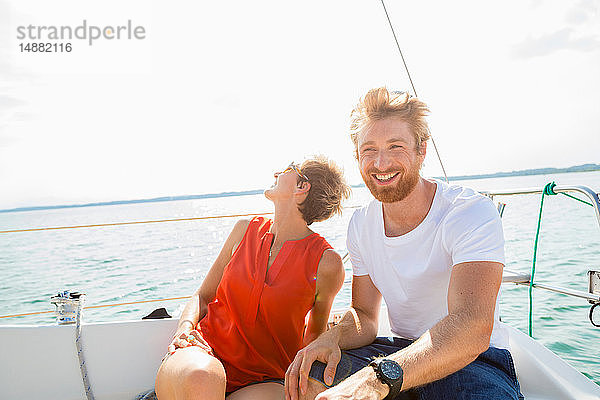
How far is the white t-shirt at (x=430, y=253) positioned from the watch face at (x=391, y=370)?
31cm

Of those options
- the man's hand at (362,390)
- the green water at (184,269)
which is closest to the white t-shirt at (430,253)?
the man's hand at (362,390)

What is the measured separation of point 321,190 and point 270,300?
442 millimetres

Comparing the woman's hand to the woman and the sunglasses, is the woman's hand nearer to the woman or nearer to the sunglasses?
the woman

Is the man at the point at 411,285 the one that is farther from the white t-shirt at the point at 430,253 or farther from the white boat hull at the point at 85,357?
the white boat hull at the point at 85,357

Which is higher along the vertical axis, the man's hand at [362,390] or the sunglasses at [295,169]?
the sunglasses at [295,169]

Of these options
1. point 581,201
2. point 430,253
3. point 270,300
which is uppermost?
point 581,201

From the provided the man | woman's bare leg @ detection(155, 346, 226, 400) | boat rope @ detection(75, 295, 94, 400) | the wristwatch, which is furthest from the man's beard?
boat rope @ detection(75, 295, 94, 400)

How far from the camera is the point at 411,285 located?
4.44ft

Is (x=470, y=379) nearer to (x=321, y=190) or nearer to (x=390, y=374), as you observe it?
(x=390, y=374)

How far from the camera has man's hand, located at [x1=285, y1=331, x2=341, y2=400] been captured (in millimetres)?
1206

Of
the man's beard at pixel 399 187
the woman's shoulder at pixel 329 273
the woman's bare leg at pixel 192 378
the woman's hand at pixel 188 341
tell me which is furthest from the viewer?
the woman's shoulder at pixel 329 273

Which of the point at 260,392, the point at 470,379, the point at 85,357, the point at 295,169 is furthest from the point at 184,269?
the point at 470,379

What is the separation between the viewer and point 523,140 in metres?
29.4

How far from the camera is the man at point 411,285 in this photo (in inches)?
42.0
